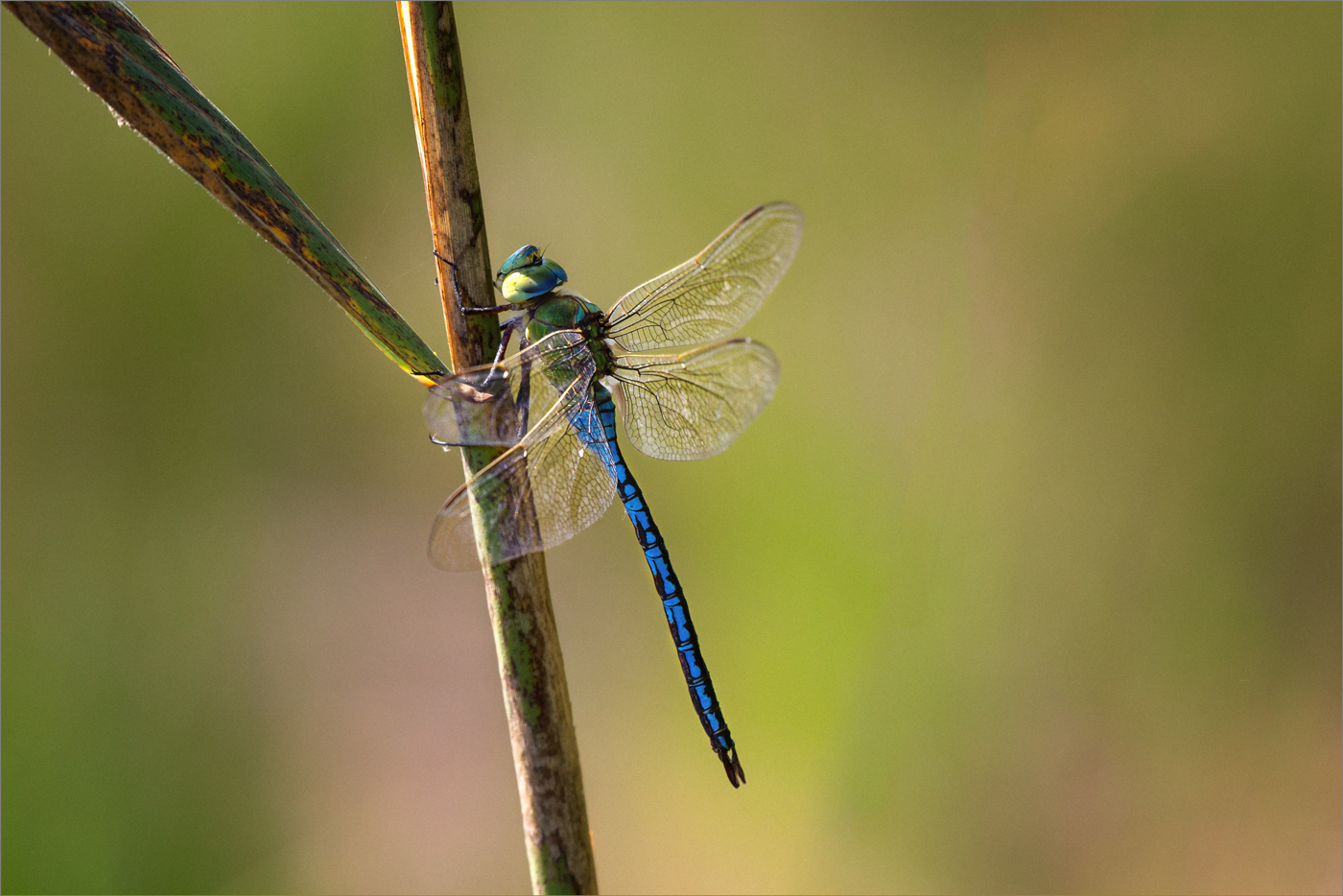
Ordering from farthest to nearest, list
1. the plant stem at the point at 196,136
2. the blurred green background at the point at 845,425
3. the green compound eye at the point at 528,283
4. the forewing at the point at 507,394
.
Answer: the blurred green background at the point at 845,425, the green compound eye at the point at 528,283, the forewing at the point at 507,394, the plant stem at the point at 196,136

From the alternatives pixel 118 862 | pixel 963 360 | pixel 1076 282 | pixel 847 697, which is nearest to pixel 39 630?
pixel 118 862

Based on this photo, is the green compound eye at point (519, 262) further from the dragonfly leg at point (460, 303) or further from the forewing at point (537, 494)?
the dragonfly leg at point (460, 303)

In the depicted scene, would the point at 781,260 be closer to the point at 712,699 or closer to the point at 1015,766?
the point at 712,699

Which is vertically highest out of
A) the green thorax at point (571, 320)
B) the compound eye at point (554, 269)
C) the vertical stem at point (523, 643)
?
the compound eye at point (554, 269)

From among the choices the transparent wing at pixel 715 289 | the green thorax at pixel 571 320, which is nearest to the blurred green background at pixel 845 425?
the transparent wing at pixel 715 289

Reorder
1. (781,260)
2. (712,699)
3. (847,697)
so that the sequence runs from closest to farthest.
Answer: (712,699) → (781,260) → (847,697)

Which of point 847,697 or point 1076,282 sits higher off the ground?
point 1076,282
